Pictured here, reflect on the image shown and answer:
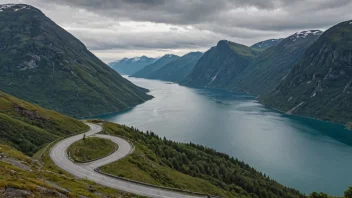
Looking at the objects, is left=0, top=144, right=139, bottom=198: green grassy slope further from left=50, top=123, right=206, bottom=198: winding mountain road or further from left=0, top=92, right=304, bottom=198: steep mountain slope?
left=50, top=123, right=206, bottom=198: winding mountain road

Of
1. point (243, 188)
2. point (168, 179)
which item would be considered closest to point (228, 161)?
point (243, 188)

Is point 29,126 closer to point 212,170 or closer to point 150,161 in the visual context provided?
point 150,161

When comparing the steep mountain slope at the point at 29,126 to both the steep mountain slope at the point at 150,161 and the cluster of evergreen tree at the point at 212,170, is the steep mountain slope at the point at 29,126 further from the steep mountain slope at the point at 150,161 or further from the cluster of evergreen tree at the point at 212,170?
the cluster of evergreen tree at the point at 212,170

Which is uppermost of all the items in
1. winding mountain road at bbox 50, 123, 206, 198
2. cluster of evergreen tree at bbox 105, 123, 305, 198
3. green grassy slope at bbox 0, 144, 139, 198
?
green grassy slope at bbox 0, 144, 139, 198

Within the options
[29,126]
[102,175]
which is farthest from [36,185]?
[29,126]

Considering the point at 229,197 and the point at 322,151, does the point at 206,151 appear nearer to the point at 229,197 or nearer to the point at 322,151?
the point at 229,197

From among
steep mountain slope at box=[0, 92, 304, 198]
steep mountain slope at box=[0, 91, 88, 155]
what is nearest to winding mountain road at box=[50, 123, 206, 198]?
steep mountain slope at box=[0, 92, 304, 198]
